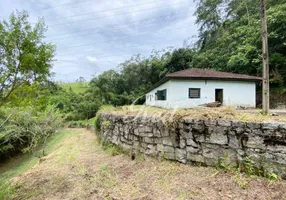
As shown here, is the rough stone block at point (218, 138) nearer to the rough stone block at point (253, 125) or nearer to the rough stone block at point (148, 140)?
the rough stone block at point (253, 125)

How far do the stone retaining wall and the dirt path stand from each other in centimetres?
22

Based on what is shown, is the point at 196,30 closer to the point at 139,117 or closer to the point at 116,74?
the point at 116,74

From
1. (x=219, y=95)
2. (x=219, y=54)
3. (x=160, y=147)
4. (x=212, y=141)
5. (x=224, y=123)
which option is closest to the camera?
(x=224, y=123)

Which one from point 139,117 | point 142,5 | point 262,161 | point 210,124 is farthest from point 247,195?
point 142,5

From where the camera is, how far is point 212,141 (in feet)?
9.94

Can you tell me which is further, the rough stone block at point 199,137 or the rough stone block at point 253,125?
the rough stone block at point 199,137

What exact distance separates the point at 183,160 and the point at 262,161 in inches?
51.7

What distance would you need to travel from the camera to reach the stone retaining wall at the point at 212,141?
97.0 inches

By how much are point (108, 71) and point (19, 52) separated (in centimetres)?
2060

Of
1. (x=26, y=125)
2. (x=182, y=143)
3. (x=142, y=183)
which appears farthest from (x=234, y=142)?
(x=26, y=125)

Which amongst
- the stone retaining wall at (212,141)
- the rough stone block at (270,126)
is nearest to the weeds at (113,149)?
the stone retaining wall at (212,141)

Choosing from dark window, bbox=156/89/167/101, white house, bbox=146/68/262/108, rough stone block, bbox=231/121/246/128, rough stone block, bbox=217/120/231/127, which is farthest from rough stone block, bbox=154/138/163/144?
dark window, bbox=156/89/167/101

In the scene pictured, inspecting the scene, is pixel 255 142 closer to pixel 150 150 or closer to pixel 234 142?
pixel 234 142

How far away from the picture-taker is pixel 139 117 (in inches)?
174
